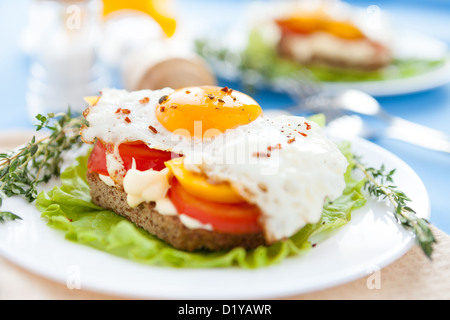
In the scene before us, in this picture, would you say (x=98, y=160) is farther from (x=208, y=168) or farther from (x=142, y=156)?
(x=208, y=168)

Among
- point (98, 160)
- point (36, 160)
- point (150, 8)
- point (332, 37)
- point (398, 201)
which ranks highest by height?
point (398, 201)

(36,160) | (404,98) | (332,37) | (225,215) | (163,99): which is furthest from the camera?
(332,37)

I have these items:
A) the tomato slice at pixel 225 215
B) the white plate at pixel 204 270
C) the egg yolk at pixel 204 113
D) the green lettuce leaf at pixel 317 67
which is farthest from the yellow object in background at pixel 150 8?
the tomato slice at pixel 225 215

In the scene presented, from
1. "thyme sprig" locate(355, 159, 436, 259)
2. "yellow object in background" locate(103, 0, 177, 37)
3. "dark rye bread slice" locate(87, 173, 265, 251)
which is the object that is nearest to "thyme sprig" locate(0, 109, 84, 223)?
"dark rye bread slice" locate(87, 173, 265, 251)

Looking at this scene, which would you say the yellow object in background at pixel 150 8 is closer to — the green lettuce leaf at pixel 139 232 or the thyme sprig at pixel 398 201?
the green lettuce leaf at pixel 139 232

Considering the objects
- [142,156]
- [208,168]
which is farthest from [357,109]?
[208,168]

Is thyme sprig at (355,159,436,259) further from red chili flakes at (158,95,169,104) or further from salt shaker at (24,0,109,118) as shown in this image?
salt shaker at (24,0,109,118)
